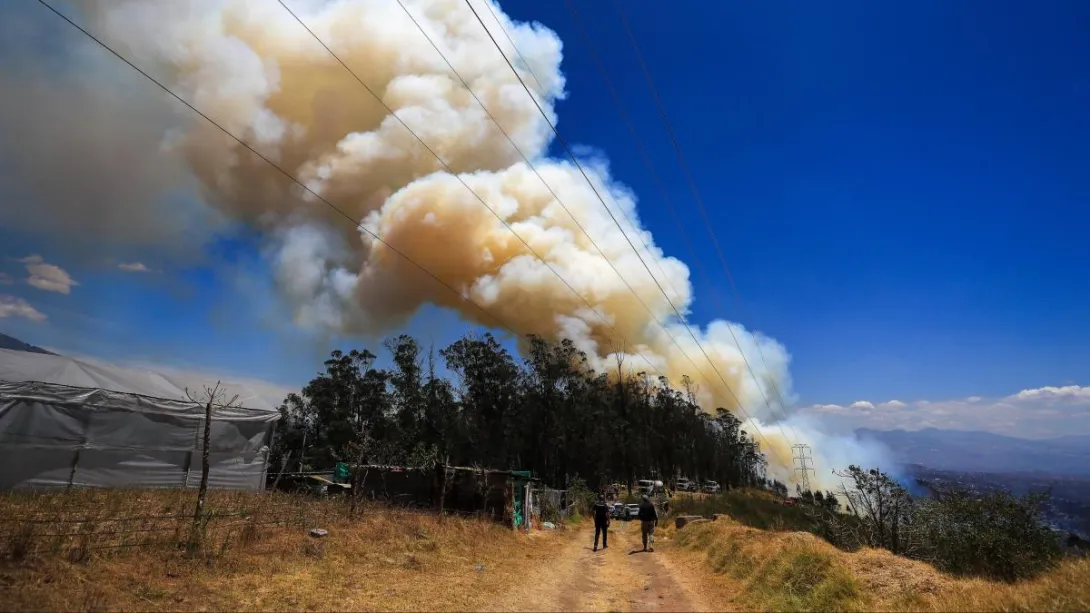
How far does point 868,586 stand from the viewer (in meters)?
9.86

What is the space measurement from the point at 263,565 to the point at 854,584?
11819mm

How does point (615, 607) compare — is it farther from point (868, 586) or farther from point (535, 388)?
point (535, 388)

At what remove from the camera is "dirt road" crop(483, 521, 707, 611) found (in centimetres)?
1050

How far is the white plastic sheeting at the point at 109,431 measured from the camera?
17.6m

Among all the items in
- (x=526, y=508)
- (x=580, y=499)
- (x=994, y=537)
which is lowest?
(x=580, y=499)

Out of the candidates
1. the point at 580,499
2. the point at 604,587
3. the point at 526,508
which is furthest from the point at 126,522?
the point at 580,499

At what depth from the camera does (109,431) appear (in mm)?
19938

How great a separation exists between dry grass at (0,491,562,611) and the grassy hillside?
5.63 m

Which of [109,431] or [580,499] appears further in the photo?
[580,499]

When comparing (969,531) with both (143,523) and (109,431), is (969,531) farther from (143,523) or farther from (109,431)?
(109,431)

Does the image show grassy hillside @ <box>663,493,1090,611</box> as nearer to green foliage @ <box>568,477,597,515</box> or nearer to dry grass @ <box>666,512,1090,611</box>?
dry grass @ <box>666,512,1090,611</box>

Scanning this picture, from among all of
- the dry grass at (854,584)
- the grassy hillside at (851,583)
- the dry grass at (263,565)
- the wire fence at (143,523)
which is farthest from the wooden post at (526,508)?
the dry grass at (854,584)

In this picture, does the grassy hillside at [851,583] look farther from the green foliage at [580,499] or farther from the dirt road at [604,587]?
the green foliage at [580,499]

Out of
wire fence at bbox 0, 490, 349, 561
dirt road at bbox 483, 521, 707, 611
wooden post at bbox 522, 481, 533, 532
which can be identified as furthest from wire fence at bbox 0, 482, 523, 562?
wooden post at bbox 522, 481, 533, 532
